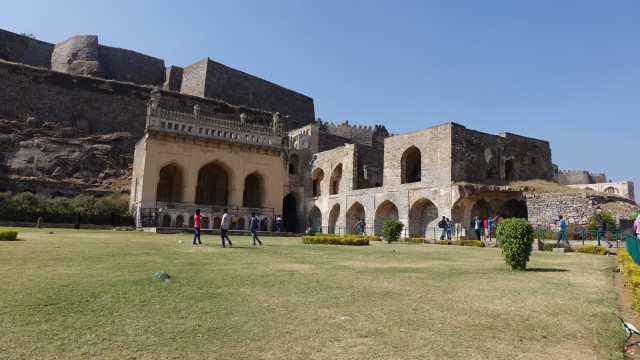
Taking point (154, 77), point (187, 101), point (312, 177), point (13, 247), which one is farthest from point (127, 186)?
point (13, 247)

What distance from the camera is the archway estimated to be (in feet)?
110

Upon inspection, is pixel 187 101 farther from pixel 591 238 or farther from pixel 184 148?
pixel 591 238

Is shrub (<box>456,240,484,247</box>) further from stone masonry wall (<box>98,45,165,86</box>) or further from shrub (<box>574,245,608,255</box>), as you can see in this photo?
stone masonry wall (<box>98,45,165,86</box>)

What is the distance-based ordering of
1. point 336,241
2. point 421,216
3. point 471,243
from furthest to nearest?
point 421,216 < point 471,243 < point 336,241

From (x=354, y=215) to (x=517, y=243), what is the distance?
21062mm

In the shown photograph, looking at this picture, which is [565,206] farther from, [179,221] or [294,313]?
[294,313]

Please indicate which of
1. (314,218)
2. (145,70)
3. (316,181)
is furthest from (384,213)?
(145,70)

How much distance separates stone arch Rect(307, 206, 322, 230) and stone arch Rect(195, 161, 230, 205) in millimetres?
6850

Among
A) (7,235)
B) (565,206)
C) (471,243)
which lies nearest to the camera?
(7,235)

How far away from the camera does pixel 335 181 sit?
31422 millimetres

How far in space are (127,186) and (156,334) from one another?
95.0 feet

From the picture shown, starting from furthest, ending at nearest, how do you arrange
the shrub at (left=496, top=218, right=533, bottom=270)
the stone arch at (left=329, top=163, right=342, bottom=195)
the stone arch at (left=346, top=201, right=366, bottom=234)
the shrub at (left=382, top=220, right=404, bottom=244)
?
the stone arch at (left=329, top=163, right=342, bottom=195), the stone arch at (left=346, top=201, right=366, bottom=234), the shrub at (left=382, top=220, right=404, bottom=244), the shrub at (left=496, top=218, right=533, bottom=270)

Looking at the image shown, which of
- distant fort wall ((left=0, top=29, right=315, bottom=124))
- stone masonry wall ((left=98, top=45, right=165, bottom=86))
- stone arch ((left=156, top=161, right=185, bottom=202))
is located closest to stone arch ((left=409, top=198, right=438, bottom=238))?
stone arch ((left=156, top=161, right=185, bottom=202))

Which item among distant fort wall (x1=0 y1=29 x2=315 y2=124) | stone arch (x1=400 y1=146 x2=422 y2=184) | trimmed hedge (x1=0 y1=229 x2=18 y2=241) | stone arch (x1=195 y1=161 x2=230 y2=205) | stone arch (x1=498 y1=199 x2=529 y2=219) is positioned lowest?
trimmed hedge (x1=0 y1=229 x2=18 y2=241)
